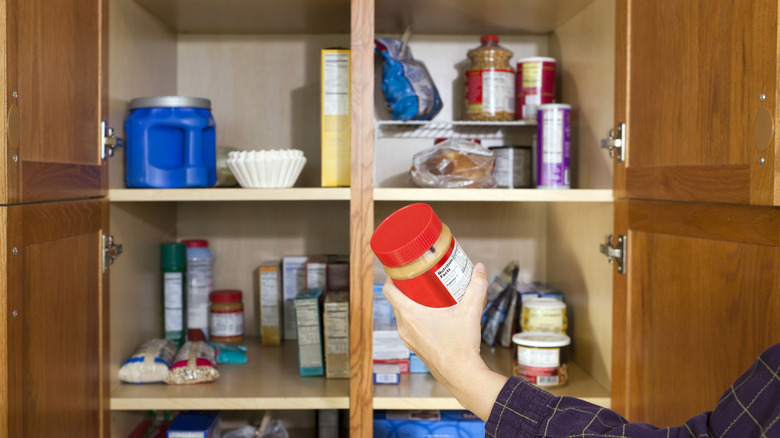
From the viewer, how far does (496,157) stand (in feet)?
5.02

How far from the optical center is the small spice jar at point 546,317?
1.43 metres

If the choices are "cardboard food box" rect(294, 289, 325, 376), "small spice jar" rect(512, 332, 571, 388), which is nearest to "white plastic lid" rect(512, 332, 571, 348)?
"small spice jar" rect(512, 332, 571, 388)

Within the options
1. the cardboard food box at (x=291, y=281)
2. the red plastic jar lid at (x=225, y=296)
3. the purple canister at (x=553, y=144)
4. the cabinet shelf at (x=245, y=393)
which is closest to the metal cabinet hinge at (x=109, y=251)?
the cabinet shelf at (x=245, y=393)

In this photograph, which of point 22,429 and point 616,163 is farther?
point 616,163

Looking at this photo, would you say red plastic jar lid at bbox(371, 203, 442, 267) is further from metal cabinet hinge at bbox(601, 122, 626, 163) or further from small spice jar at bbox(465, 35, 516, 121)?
small spice jar at bbox(465, 35, 516, 121)

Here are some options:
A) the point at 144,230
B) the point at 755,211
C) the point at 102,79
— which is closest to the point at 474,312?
the point at 755,211

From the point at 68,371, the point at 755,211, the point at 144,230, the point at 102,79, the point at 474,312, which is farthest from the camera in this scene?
the point at 144,230

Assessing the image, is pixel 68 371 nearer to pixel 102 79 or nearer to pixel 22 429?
pixel 22 429

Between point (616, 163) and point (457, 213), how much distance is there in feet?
1.84

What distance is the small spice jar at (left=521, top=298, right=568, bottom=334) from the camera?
143 cm

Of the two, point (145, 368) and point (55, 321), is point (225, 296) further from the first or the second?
point (55, 321)

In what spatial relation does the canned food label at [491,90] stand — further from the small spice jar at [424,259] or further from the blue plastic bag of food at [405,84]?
the small spice jar at [424,259]

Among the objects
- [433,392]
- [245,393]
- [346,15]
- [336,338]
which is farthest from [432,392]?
[346,15]

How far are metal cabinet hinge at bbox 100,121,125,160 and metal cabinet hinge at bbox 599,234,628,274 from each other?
91 cm
